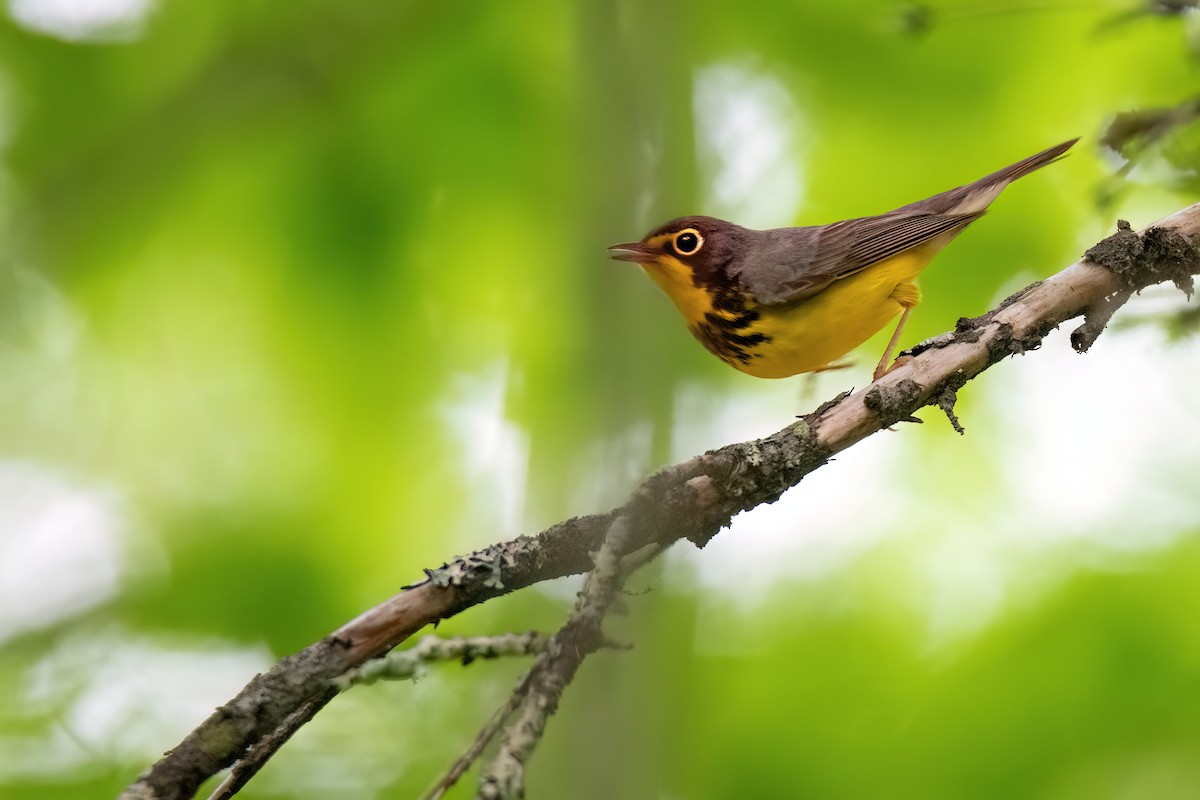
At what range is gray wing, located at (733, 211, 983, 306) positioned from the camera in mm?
3715

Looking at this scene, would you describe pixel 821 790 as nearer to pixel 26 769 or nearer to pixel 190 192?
pixel 26 769

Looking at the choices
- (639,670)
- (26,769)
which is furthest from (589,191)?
(26,769)

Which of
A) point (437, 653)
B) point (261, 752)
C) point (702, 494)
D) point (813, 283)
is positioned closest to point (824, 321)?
point (813, 283)

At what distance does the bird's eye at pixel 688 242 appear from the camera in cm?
402

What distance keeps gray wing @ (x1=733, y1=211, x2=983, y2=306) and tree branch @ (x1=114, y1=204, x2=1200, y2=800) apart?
4.03ft

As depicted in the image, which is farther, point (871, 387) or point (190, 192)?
point (190, 192)

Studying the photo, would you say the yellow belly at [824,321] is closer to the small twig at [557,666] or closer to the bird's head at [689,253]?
the bird's head at [689,253]

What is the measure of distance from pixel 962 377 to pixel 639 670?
1.23 meters

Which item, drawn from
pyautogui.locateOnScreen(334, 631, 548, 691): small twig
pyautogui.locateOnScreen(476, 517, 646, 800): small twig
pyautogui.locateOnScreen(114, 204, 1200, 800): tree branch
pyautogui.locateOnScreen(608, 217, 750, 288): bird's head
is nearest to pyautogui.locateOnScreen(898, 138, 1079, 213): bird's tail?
pyautogui.locateOnScreen(608, 217, 750, 288): bird's head

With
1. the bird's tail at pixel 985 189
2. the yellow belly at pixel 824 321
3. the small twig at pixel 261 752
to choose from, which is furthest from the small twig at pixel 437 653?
the bird's tail at pixel 985 189

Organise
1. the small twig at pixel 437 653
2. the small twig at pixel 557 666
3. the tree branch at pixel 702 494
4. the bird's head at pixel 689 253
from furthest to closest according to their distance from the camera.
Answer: the bird's head at pixel 689 253
the tree branch at pixel 702 494
the small twig at pixel 437 653
the small twig at pixel 557 666

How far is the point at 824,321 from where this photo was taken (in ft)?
12.4

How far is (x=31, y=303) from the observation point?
4.36m

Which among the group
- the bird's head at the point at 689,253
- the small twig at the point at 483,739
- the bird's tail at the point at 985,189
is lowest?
the small twig at the point at 483,739
